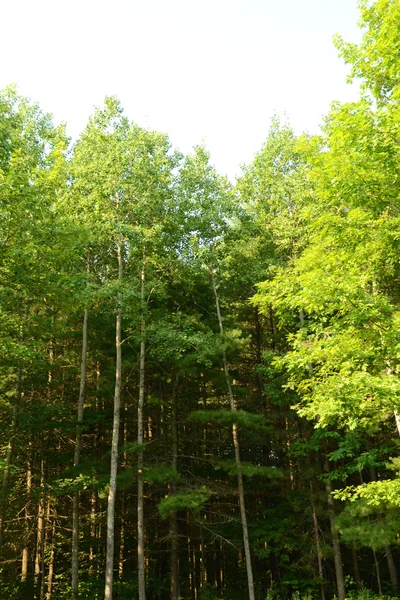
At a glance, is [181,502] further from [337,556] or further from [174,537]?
[337,556]

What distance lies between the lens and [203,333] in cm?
1644

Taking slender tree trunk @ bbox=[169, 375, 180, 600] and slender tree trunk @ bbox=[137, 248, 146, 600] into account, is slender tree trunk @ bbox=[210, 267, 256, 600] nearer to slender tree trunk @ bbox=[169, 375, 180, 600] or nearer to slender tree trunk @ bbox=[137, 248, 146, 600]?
slender tree trunk @ bbox=[169, 375, 180, 600]

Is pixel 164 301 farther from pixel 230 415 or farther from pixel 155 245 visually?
pixel 230 415

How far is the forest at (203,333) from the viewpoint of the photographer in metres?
8.21

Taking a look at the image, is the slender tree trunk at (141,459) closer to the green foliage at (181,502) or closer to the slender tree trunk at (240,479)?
the green foliage at (181,502)

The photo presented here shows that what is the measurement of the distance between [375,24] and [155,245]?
1070 cm

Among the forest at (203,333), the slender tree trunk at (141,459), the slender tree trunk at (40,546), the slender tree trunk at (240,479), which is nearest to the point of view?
the forest at (203,333)

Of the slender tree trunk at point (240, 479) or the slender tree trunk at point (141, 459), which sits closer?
the slender tree trunk at point (141, 459)

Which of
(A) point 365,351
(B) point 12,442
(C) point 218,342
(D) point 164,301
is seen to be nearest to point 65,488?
(B) point 12,442

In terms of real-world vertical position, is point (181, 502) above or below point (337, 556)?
above

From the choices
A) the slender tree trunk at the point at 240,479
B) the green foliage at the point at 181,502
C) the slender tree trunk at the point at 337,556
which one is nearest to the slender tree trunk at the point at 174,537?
the green foliage at the point at 181,502

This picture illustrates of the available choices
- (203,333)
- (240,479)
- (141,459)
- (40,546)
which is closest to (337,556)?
(240,479)

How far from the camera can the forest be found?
821 cm

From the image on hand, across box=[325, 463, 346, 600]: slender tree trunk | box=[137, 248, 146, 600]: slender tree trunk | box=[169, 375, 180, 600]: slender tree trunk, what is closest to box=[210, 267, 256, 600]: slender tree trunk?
box=[169, 375, 180, 600]: slender tree trunk
